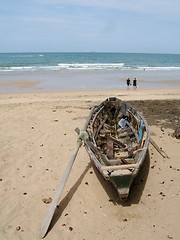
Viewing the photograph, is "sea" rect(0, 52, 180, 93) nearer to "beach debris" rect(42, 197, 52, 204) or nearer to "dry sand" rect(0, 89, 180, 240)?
"dry sand" rect(0, 89, 180, 240)

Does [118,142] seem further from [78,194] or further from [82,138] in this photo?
[78,194]

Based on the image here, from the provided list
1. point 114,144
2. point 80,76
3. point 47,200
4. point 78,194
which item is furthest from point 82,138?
point 80,76

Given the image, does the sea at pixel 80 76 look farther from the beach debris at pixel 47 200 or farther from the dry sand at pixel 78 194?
the beach debris at pixel 47 200

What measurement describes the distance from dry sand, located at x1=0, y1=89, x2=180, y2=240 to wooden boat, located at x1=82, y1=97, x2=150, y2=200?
1.73 feet

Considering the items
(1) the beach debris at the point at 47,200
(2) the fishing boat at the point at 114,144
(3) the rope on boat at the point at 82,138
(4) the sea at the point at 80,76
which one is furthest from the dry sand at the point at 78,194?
(4) the sea at the point at 80,76

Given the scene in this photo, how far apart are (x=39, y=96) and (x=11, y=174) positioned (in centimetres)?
1315

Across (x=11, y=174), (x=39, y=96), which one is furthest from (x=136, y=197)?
(x=39, y=96)

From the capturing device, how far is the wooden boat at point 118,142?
5.52 meters

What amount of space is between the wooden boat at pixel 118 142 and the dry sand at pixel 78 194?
0.53 metres

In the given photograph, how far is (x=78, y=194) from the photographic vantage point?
20.7 feet

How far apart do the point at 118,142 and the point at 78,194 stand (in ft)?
7.24

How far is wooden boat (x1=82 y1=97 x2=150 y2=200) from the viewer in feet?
18.1

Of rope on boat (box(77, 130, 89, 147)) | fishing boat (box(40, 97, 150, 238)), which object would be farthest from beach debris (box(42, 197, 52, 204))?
rope on boat (box(77, 130, 89, 147))

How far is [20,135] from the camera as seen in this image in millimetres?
10008
